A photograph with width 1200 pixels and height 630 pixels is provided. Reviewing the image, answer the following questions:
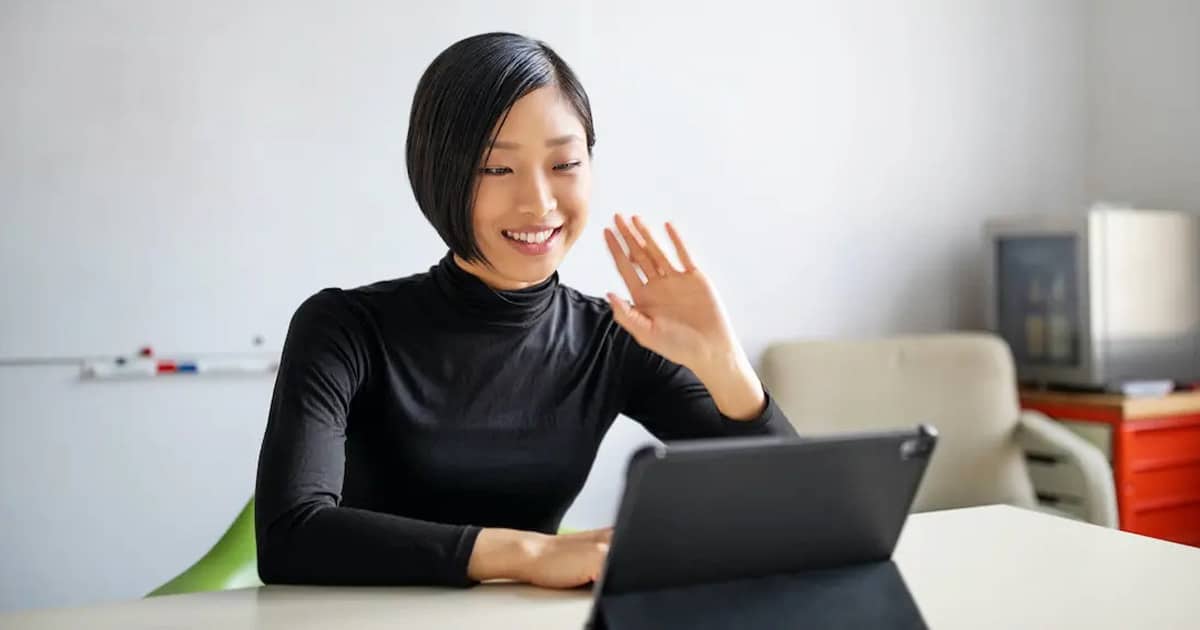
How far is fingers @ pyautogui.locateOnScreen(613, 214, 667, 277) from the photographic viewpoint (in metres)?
1.36

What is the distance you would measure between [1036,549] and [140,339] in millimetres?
1855

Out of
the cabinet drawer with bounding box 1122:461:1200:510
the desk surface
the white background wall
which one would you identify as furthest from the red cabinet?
the desk surface

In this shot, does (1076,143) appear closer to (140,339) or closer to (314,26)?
(314,26)

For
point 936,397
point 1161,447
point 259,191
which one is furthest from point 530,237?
point 1161,447

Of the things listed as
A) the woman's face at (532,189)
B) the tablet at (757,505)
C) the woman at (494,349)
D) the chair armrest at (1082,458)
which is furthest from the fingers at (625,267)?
the chair armrest at (1082,458)

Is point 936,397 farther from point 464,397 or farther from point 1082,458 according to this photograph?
point 464,397

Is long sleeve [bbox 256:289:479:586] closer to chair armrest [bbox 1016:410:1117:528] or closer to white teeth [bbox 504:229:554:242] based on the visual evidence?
white teeth [bbox 504:229:554:242]

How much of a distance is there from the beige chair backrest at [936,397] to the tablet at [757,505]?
2.10 meters

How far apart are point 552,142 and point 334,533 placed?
20.5 inches

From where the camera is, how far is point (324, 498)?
127 centimetres

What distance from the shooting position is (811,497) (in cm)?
87

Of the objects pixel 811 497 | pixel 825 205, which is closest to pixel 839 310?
pixel 825 205

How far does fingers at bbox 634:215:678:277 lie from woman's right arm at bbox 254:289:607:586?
12.4 inches

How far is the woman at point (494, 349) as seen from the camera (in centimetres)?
136
